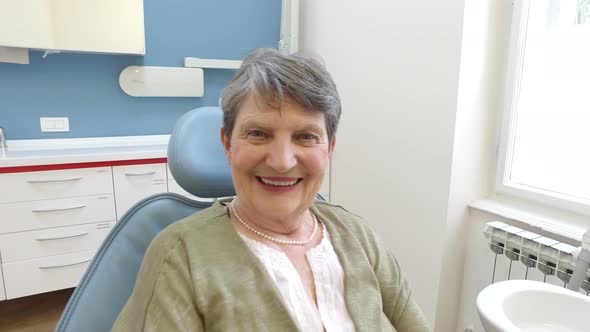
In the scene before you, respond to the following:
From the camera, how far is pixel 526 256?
1.48 metres

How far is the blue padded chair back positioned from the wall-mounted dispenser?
1.78 meters

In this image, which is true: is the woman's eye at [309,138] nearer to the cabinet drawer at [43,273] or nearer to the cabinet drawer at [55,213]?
the cabinet drawer at [55,213]

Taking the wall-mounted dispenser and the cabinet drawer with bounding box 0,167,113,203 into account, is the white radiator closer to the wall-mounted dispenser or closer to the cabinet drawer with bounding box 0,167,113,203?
the cabinet drawer with bounding box 0,167,113,203

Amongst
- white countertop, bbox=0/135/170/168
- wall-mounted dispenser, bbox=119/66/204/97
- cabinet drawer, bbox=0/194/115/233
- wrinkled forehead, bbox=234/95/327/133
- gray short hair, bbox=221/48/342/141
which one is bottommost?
cabinet drawer, bbox=0/194/115/233

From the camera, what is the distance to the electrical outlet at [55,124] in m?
2.57

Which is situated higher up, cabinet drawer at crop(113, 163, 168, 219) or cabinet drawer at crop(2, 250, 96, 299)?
cabinet drawer at crop(113, 163, 168, 219)

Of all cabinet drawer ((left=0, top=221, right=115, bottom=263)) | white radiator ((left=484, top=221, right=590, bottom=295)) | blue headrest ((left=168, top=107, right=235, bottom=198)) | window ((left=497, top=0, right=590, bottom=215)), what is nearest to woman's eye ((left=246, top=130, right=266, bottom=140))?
blue headrest ((left=168, top=107, right=235, bottom=198))

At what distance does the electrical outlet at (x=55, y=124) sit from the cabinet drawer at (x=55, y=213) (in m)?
0.64

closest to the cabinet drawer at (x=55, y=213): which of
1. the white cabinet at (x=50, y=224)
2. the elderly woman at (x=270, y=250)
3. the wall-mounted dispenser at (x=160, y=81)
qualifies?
the white cabinet at (x=50, y=224)

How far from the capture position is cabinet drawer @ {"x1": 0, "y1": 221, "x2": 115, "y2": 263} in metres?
2.11

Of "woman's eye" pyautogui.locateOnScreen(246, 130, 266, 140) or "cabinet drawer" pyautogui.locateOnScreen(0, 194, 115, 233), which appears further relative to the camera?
"cabinet drawer" pyautogui.locateOnScreen(0, 194, 115, 233)

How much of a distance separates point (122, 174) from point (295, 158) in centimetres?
172

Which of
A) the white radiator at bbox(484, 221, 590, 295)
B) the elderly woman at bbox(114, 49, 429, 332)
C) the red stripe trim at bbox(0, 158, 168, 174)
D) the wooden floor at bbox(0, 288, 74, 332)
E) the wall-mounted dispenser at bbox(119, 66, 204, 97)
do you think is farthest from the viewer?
the wall-mounted dispenser at bbox(119, 66, 204, 97)

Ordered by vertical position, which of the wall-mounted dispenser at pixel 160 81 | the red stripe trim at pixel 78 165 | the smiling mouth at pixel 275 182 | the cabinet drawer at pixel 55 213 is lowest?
the cabinet drawer at pixel 55 213
